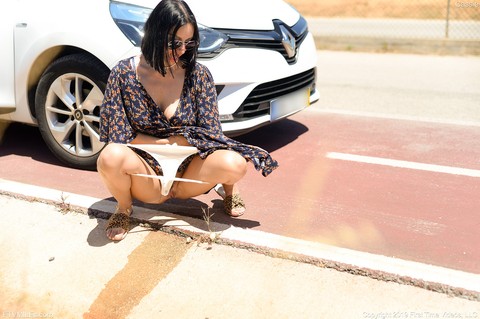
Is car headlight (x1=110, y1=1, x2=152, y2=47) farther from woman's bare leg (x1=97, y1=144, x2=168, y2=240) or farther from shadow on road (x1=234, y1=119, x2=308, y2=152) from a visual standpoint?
shadow on road (x1=234, y1=119, x2=308, y2=152)

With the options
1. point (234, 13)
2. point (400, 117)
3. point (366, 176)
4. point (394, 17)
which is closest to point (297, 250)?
point (366, 176)

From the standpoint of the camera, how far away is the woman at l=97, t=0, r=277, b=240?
336 cm

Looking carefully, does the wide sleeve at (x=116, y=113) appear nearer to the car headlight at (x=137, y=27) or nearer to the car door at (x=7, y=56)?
the car headlight at (x=137, y=27)

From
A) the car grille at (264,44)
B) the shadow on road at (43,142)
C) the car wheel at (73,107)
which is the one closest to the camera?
the car wheel at (73,107)

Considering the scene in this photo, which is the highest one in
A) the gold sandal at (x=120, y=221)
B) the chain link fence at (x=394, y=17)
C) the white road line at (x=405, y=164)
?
the chain link fence at (x=394, y=17)

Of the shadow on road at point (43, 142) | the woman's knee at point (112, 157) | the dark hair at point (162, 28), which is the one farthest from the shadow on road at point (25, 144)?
the dark hair at point (162, 28)

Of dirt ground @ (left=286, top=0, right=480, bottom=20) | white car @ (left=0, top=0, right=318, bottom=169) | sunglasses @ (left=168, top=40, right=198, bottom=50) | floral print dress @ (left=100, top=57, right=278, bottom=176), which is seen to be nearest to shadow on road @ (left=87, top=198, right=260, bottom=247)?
floral print dress @ (left=100, top=57, right=278, bottom=176)

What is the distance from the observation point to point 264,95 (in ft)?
15.4

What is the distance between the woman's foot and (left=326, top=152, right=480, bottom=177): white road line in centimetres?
147

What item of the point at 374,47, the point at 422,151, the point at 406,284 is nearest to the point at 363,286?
the point at 406,284

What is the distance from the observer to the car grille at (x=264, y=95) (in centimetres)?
457

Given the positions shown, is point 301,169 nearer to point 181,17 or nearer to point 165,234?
point 165,234

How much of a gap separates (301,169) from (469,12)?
537 inches

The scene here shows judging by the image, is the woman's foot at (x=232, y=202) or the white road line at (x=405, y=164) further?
the white road line at (x=405, y=164)
